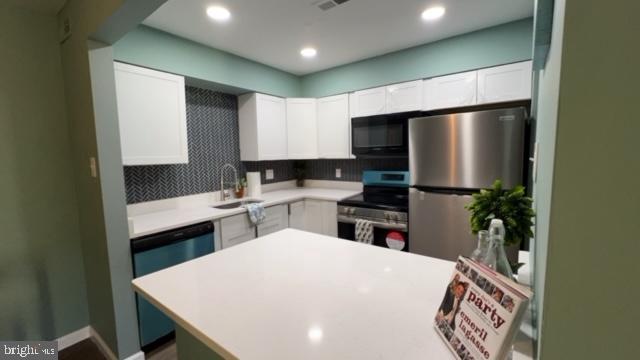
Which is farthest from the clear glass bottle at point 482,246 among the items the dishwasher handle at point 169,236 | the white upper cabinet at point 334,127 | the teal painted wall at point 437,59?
the white upper cabinet at point 334,127

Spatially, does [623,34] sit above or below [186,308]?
Result: above

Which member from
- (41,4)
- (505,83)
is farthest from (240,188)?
(505,83)

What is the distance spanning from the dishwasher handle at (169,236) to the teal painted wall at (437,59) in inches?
89.1

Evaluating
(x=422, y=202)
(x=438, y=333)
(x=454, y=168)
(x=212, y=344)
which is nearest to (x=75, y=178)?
(x=212, y=344)

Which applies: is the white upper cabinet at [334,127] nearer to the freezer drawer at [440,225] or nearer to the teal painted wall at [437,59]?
the teal painted wall at [437,59]

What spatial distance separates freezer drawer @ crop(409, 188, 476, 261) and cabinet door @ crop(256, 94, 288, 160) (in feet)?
5.69

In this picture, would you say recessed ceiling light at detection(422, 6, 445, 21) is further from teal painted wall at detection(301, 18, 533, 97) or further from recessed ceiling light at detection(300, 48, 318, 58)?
recessed ceiling light at detection(300, 48, 318, 58)

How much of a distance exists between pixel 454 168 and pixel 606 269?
2.04m

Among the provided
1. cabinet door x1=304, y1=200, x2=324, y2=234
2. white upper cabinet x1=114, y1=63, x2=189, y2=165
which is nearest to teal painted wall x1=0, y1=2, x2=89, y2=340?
white upper cabinet x1=114, y1=63, x2=189, y2=165

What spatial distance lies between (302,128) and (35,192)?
8.32ft

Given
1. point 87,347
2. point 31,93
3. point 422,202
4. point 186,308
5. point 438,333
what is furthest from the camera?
point 422,202

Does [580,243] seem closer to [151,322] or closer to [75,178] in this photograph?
[151,322]

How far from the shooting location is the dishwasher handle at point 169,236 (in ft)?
6.14

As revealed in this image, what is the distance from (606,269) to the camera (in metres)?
0.31
